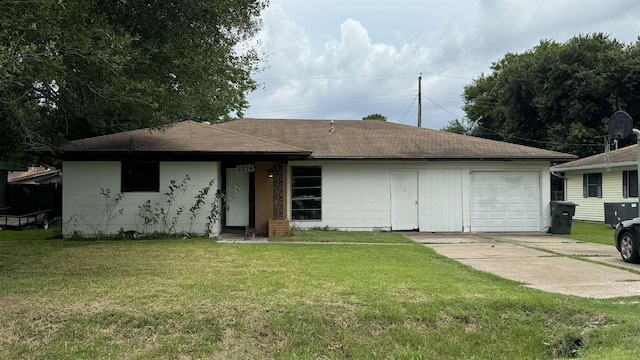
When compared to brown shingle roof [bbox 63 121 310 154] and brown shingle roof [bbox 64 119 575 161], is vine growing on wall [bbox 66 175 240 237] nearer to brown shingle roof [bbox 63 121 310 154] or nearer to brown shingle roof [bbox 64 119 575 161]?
brown shingle roof [bbox 63 121 310 154]

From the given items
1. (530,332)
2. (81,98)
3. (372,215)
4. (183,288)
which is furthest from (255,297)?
(372,215)

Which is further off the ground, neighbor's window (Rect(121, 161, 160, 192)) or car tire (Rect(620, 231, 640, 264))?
neighbor's window (Rect(121, 161, 160, 192))

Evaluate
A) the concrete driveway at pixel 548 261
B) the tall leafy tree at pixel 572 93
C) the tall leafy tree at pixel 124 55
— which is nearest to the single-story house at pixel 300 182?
the concrete driveway at pixel 548 261

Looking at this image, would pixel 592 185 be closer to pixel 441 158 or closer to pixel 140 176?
pixel 441 158

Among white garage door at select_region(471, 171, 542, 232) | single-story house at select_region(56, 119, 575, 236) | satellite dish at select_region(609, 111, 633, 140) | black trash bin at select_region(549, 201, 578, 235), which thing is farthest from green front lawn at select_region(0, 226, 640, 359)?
black trash bin at select_region(549, 201, 578, 235)

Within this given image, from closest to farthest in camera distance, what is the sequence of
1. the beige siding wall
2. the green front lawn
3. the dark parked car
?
1. the green front lawn
2. the dark parked car
3. the beige siding wall

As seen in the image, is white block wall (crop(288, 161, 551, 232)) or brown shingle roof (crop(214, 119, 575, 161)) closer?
brown shingle roof (crop(214, 119, 575, 161))

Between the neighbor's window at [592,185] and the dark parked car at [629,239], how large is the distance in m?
13.9

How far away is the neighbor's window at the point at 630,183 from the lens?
19.9 metres

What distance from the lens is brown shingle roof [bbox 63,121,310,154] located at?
13773 mm

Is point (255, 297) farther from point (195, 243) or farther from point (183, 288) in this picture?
point (195, 243)

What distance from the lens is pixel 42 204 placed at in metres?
22.7

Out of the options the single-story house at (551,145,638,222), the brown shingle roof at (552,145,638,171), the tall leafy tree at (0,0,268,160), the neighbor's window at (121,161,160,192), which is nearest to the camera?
the tall leafy tree at (0,0,268,160)

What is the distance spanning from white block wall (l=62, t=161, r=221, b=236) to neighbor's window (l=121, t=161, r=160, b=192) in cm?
15
